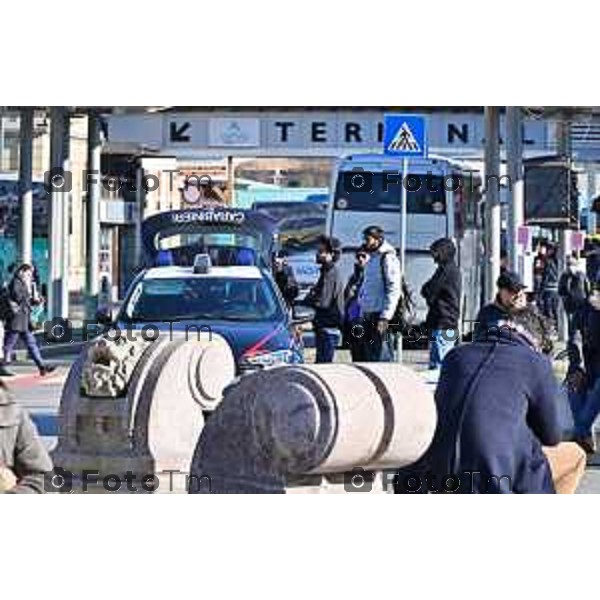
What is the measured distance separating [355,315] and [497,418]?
8929 millimetres

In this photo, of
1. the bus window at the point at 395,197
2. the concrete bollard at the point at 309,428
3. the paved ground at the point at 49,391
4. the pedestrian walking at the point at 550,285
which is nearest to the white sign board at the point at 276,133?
Result: the paved ground at the point at 49,391

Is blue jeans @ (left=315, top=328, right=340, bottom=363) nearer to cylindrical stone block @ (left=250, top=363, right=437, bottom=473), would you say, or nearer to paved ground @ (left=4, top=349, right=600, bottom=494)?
paved ground @ (left=4, top=349, right=600, bottom=494)

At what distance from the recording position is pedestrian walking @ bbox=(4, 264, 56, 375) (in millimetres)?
20172

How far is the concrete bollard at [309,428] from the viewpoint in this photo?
25.2 feet

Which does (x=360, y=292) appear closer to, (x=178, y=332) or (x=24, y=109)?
(x=178, y=332)

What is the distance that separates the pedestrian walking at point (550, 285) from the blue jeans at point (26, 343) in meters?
5.58

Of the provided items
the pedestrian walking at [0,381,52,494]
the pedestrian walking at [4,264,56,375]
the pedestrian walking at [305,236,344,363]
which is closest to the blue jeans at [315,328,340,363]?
the pedestrian walking at [305,236,344,363]

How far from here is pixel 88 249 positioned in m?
19.2

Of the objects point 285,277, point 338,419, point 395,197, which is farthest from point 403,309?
point 338,419

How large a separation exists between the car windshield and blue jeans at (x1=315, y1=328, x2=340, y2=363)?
1215mm

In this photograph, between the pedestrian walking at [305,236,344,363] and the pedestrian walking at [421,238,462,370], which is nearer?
the pedestrian walking at [421,238,462,370]
